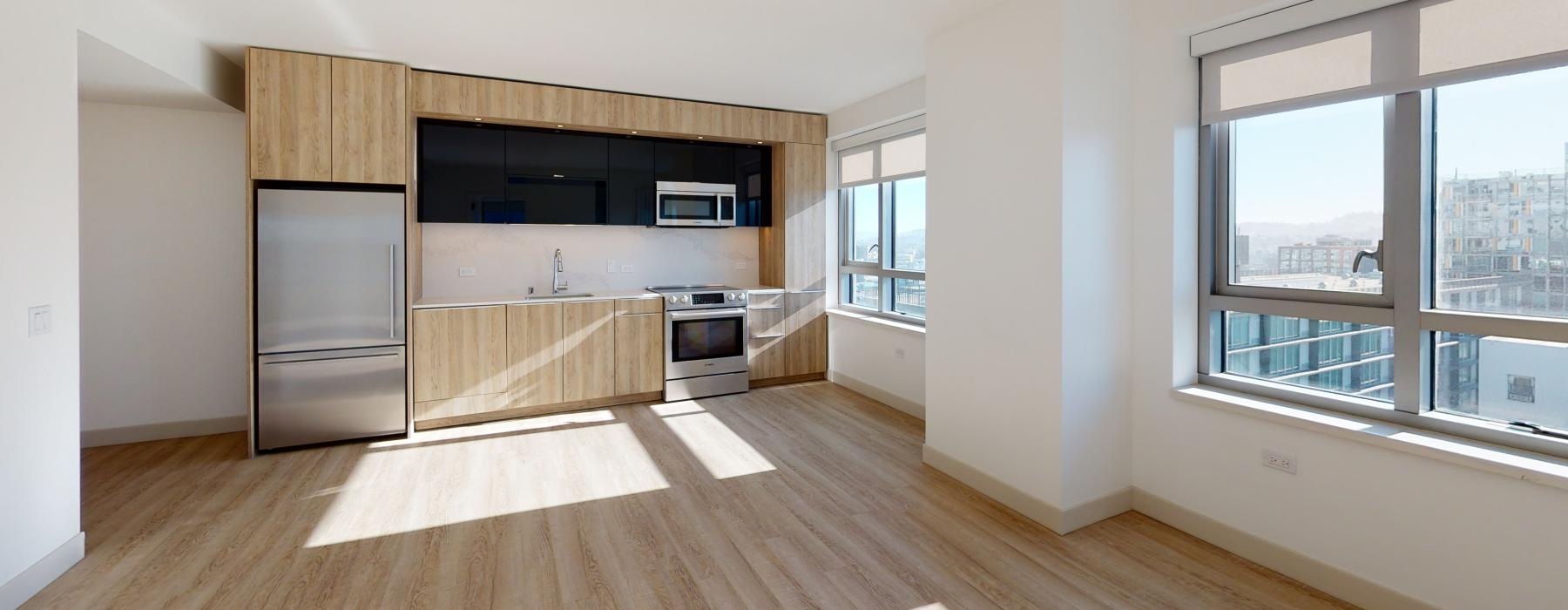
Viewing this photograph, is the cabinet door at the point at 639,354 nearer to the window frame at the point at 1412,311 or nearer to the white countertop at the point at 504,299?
the white countertop at the point at 504,299

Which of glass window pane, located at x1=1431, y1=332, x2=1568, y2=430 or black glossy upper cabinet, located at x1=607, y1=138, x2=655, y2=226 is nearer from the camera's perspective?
glass window pane, located at x1=1431, y1=332, x2=1568, y2=430

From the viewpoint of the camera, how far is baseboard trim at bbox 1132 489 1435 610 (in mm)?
2293

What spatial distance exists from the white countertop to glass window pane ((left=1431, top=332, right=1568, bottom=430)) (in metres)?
4.27

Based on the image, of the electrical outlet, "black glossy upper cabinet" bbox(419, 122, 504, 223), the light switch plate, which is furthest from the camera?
"black glossy upper cabinet" bbox(419, 122, 504, 223)

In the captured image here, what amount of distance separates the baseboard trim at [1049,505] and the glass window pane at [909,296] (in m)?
1.80

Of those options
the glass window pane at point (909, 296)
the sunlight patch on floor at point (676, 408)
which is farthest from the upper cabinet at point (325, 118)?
the glass window pane at point (909, 296)

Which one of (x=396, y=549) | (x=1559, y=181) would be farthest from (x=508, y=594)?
(x=1559, y=181)

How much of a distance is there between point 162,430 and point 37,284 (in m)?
2.49

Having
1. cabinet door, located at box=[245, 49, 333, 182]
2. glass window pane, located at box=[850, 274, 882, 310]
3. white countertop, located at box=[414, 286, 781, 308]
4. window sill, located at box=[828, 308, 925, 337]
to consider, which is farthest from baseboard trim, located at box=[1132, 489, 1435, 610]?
cabinet door, located at box=[245, 49, 333, 182]

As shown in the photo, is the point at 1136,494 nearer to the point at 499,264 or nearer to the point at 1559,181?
the point at 1559,181

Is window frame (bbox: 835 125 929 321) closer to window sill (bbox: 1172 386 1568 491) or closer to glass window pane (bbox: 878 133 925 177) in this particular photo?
glass window pane (bbox: 878 133 925 177)

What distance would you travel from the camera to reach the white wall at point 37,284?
7.59 feet

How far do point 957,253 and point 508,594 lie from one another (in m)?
2.59

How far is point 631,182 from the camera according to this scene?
5484 mm
